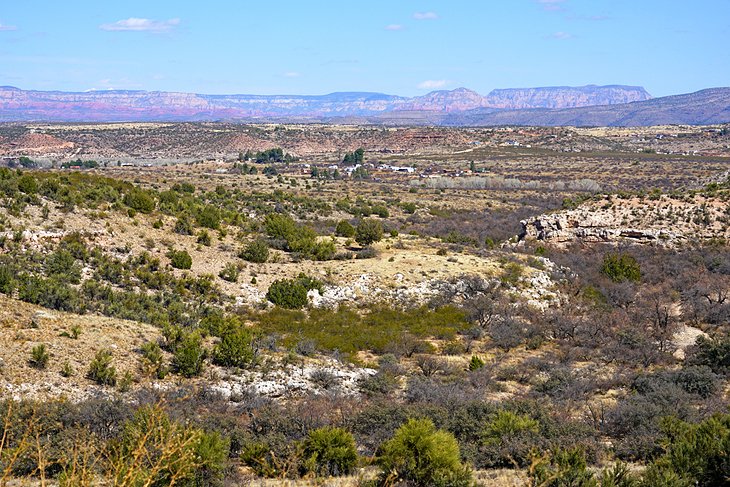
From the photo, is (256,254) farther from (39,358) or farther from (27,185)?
(39,358)

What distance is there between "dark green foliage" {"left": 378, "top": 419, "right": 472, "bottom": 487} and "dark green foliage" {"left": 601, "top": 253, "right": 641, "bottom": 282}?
1984 cm

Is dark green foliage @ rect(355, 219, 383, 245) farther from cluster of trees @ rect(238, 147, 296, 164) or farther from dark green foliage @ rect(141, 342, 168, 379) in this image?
cluster of trees @ rect(238, 147, 296, 164)

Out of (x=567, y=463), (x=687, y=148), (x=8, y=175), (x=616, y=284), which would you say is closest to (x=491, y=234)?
(x=616, y=284)

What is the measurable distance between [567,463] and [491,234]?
32.3 meters

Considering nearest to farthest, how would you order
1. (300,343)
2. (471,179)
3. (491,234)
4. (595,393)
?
(595,393) → (300,343) → (491,234) → (471,179)

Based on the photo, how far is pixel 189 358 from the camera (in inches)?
566

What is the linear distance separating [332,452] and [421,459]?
1.48m

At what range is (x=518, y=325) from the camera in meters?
21.3

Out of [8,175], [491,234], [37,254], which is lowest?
[491,234]

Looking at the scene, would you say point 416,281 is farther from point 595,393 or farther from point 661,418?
point 661,418

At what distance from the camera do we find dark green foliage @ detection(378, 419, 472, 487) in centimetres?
903

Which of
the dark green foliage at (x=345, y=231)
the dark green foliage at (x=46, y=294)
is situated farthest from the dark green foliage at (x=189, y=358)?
the dark green foliage at (x=345, y=231)

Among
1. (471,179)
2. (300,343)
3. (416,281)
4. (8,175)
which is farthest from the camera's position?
(471,179)

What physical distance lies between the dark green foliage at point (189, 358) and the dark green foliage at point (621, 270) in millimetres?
18851
